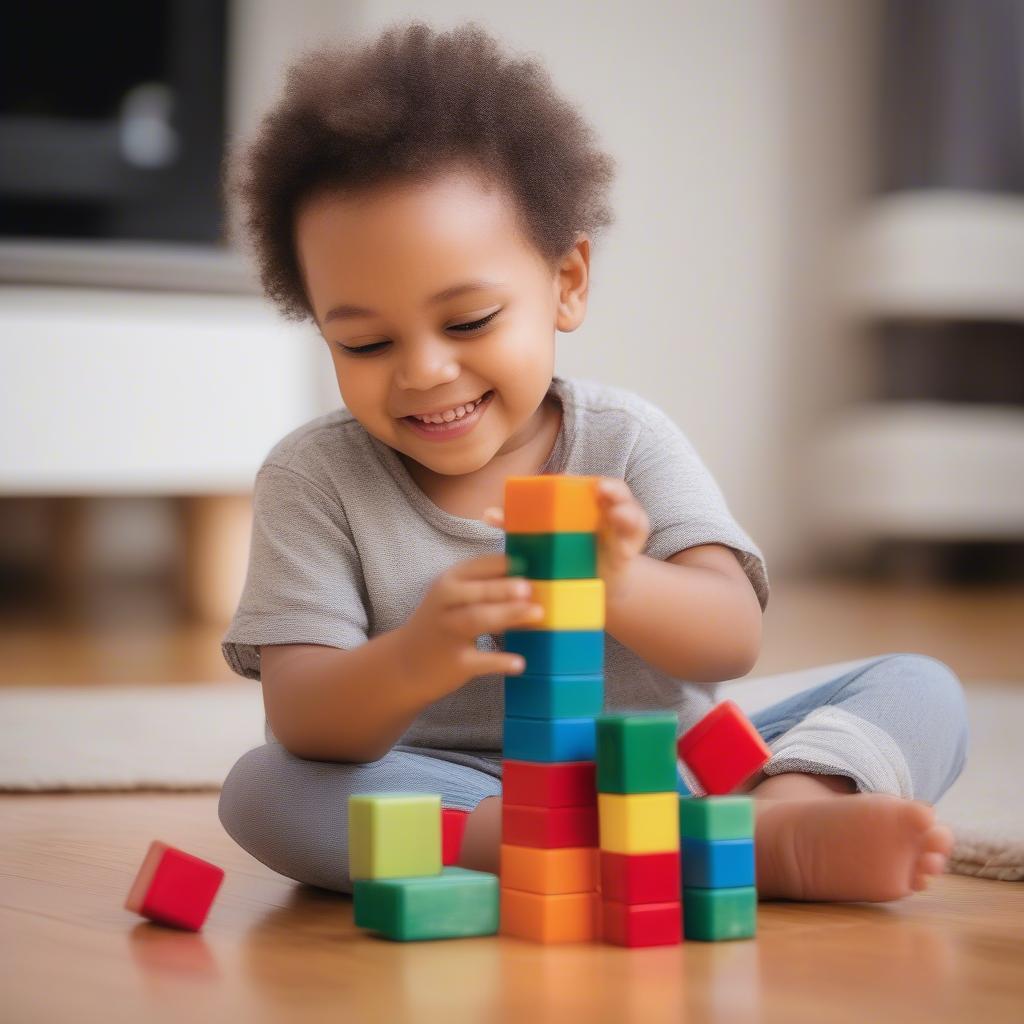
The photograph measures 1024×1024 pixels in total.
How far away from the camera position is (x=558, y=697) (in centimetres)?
70

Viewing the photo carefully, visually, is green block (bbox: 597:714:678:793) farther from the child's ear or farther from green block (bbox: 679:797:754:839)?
the child's ear

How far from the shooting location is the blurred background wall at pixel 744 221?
284 cm

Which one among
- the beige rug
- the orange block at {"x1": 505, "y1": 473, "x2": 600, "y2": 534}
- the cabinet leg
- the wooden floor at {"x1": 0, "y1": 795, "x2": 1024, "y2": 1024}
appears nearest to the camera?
the wooden floor at {"x1": 0, "y1": 795, "x2": 1024, "y2": 1024}

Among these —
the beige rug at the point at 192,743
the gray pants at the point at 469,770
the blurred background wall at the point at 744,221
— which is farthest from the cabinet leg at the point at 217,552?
the gray pants at the point at 469,770

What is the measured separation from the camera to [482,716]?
95cm

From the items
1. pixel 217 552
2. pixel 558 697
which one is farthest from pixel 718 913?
pixel 217 552

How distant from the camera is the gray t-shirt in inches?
35.7

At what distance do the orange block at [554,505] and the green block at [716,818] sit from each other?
0.45 feet

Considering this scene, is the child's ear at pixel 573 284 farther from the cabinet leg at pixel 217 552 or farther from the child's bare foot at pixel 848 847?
the cabinet leg at pixel 217 552

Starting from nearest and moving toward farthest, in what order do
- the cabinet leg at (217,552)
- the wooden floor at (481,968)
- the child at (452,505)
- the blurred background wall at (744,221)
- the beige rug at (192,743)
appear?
the wooden floor at (481,968) → the child at (452,505) → the beige rug at (192,743) → the cabinet leg at (217,552) → the blurred background wall at (744,221)

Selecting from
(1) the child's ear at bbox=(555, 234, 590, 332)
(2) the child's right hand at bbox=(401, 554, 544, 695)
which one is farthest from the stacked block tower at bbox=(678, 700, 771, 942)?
(1) the child's ear at bbox=(555, 234, 590, 332)

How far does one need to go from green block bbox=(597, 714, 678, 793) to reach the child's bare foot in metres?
0.13

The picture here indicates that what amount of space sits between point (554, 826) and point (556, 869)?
0.08 ft

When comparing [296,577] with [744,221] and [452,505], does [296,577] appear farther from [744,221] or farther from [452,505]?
[744,221]
